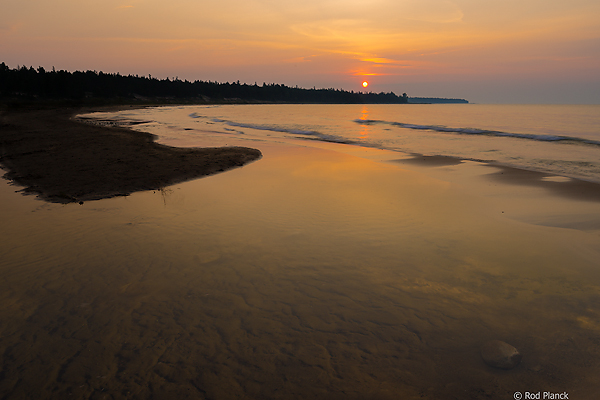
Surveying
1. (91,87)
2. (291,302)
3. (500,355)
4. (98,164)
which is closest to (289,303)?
(291,302)

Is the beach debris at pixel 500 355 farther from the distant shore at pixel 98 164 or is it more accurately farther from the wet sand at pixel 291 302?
the distant shore at pixel 98 164

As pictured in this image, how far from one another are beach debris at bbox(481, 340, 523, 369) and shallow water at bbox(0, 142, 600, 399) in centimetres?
9

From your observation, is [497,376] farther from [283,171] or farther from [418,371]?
[283,171]

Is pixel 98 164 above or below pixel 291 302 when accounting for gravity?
above

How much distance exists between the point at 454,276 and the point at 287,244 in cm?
273

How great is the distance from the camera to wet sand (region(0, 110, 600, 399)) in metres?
3.09

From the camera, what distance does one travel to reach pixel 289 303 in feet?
13.9

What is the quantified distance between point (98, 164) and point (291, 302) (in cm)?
1155

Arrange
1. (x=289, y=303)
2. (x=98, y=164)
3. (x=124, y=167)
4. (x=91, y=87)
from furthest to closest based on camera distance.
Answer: (x=91, y=87) < (x=98, y=164) < (x=124, y=167) < (x=289, y=303)

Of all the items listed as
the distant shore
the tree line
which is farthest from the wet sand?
the tree line

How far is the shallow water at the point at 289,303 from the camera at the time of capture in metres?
3.09

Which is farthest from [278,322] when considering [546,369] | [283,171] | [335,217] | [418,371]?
[283,171]

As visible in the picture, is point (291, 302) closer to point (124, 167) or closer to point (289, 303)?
point (289, 303)

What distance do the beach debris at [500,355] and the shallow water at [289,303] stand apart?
9cm
